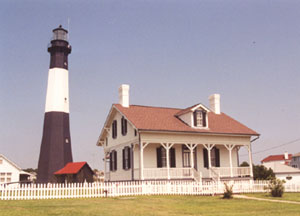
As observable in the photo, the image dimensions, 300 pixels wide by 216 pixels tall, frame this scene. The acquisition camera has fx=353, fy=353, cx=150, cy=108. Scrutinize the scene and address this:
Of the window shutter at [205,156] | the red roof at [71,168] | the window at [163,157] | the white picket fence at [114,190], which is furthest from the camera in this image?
the red roof at [71,168]

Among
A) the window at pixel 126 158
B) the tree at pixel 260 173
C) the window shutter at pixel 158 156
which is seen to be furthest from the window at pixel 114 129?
the tree at pixel 260 173

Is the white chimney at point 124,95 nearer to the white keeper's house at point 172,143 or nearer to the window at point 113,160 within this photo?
the white keeper's house at point 172,143

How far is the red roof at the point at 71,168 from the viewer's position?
1295 inches

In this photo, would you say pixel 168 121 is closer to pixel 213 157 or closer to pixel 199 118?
pixel 199 118

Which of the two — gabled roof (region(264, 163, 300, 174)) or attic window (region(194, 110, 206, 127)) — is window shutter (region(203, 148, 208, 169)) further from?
gabled roof (region(264, 163, 300, 174))

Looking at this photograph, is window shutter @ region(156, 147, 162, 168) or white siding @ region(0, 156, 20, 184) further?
white siding @ region(0, 156, 20, 184)

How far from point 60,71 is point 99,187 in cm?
2021

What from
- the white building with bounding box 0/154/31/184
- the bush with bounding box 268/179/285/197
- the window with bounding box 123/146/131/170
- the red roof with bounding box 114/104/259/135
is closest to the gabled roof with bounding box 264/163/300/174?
the red roof with bounding box 114/104/259/135

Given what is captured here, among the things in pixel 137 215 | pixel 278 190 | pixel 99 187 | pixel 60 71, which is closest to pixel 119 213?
pixel 137 215

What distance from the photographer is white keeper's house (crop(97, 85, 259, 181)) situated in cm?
2411

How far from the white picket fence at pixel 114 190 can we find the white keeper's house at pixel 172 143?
7.01ft

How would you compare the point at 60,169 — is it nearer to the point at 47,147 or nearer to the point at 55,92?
the point at 47,147

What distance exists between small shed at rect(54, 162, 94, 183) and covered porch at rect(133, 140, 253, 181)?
10.2m

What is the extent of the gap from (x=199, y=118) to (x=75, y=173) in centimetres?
1344
